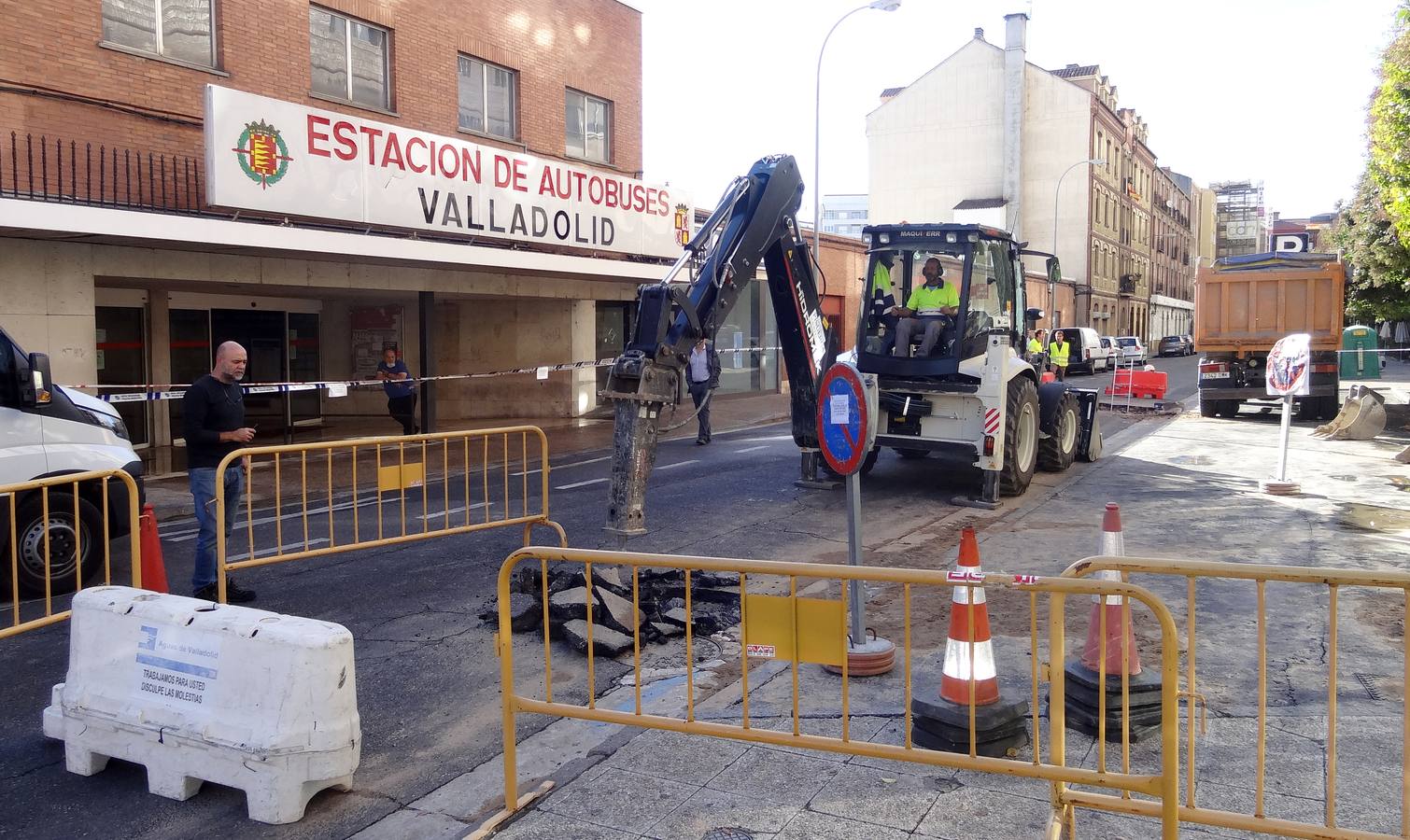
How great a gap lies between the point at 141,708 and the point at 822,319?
829 cm

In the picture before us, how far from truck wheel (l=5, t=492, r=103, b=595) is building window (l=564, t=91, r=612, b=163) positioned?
48.8ft

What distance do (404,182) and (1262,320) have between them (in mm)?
16802

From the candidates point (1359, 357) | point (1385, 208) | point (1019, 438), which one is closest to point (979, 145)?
point (1359, 357)

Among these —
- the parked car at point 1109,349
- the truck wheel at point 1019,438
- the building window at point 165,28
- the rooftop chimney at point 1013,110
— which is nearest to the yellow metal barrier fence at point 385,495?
the truck wheel at point 1019,438

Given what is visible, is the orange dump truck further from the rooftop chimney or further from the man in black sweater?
the rooftop chimney

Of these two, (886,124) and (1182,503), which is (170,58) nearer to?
(1182,503)

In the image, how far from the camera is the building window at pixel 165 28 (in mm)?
13109

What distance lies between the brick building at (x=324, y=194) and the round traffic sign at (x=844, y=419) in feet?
29.9

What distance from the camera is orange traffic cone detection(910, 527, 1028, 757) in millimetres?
4449

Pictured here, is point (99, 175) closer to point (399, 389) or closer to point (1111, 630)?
point (399, 389)

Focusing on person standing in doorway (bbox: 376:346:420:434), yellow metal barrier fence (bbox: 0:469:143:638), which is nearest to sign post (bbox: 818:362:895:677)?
yellow metal barrier fence (bbox: 0:469:143:638)

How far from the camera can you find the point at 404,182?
14.6 metres

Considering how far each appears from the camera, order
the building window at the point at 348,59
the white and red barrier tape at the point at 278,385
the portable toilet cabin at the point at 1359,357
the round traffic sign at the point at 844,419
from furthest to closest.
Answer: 1. the portable toilet cabin at the point at 1359,357
2. the building window at the point at 348,59
3. the white and red barrier tape at the point at 278,385
4. the round traffic sign at the point at 844,419

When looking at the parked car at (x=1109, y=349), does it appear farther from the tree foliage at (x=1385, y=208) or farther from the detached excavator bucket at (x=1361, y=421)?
the detached excavator bucket at (x=1361, y=421)
